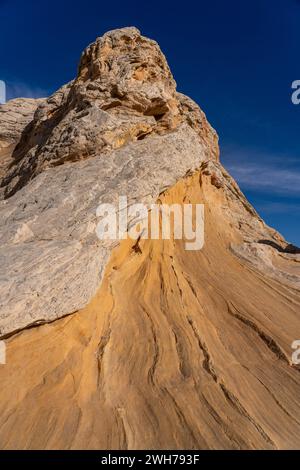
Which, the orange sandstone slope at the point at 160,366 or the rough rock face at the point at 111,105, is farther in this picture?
the rough rock face at the point at 111,105

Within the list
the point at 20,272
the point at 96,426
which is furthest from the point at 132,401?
the point at 20,272

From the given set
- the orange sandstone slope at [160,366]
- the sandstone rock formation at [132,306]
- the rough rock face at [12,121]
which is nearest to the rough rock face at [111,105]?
the sandstone rock formation at [132,306]

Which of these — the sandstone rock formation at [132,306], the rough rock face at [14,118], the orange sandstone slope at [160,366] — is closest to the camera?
the orange sandstone slope at [160,366]

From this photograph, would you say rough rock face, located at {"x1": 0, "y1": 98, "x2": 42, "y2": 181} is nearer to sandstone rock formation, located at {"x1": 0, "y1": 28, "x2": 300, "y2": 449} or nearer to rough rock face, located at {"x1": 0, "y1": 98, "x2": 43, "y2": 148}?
rough rock face, located at {"x1": 0, "y1": 98, "x2": 43, "y2": 148}

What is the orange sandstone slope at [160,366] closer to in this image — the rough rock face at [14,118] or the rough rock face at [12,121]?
the rough rock face at [12,121]

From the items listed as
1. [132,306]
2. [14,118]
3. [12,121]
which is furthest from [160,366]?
[14,118]

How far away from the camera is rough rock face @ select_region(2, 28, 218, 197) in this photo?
10.2 meters

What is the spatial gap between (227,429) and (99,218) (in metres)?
4.60

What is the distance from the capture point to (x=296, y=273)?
9.96 m

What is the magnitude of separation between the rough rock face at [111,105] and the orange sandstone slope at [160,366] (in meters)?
3.71

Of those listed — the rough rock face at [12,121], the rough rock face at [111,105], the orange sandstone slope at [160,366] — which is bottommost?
the orange sandstone slope at [160,366]

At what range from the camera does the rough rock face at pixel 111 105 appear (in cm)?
1022

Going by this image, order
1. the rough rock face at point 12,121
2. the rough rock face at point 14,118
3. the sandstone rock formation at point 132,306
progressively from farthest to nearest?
the rough rock face at point 14,118, the rough rock face at point 12,121, the sandstone rock formation at point 132,306

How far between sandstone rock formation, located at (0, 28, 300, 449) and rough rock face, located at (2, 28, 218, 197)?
62mm
